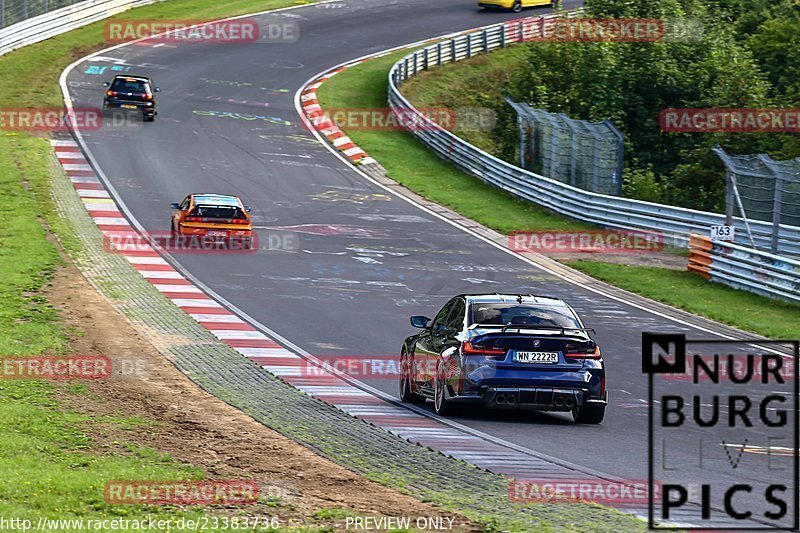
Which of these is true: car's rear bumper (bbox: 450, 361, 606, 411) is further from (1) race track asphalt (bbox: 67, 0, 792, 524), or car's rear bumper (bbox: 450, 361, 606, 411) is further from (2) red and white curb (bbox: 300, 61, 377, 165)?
(2) red and white curb (bbox: 300, 61, 377, 165)

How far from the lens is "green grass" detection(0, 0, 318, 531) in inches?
349

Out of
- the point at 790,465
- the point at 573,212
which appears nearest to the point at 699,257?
the point at 573,212

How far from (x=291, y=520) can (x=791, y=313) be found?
1770 cm

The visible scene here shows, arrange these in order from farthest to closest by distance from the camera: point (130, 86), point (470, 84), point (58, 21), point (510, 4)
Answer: point (510, 4) → point (58, 21) → point (470, 84) → point (130, 86)

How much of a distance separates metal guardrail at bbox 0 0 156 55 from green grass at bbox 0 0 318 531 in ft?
41.2

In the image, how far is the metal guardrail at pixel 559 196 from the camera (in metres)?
29.2

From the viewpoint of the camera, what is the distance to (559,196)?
114 feet

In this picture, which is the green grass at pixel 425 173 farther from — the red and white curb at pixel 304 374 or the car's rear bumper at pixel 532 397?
the car's rear bumper at pixel 532 397

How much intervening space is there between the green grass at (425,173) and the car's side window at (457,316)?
17.7 meters

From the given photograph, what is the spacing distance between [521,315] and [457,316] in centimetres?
86

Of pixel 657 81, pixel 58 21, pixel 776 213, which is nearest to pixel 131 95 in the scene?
pixel 58 21

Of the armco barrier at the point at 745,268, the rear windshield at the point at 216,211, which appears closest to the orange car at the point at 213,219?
the rear windshield at the point at 216,211

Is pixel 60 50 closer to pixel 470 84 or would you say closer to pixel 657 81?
pixel 470 84

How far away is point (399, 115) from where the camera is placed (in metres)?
45.8
